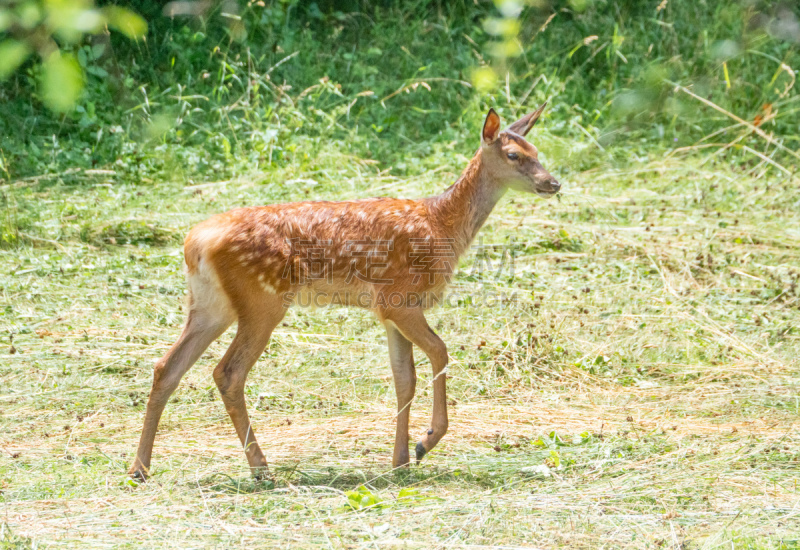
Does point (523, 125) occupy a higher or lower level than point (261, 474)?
higher

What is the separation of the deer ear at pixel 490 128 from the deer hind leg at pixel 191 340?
194 centimetres

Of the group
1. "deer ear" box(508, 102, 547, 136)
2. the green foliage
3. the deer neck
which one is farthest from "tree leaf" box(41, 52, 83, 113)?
"deer ear" box(508, 102, 547, 136)

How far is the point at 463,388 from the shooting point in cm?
643

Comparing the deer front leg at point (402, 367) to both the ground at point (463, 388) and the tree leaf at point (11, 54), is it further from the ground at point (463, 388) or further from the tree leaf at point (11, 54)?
the tree leaf at point (11, 54)

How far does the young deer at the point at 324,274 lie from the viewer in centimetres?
519

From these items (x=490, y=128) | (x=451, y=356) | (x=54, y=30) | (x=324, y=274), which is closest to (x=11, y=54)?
(x=54, y=30)

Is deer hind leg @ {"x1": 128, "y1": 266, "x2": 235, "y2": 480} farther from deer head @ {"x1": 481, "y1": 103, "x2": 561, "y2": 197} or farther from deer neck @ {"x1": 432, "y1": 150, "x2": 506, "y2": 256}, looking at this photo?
deer head @ {"x1": 481, "y1": 103, "x2": 561, "y2": 197}

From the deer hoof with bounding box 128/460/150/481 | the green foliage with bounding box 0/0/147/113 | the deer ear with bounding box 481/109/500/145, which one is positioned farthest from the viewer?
the deer ear with bounding box 481/109/500/145

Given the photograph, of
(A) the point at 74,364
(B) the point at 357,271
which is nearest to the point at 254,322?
(B) the point at 357,271

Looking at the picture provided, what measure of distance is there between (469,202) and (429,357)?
1.13 meters

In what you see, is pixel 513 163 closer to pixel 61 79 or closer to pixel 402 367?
pixel 402 367

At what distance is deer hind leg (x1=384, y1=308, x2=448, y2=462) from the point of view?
5.38 m

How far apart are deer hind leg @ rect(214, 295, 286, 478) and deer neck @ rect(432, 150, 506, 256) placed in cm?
127

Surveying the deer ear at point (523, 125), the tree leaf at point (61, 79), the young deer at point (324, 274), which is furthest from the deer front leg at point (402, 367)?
the tree leaf at point (61, 79)
